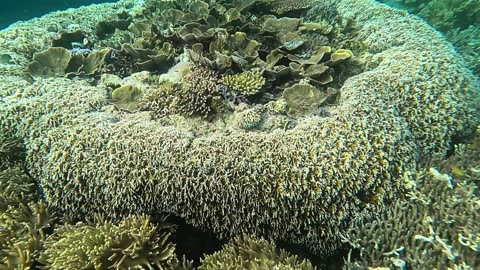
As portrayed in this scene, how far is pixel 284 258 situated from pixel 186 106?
215cm

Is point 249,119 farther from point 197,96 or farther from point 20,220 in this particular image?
point 20,220

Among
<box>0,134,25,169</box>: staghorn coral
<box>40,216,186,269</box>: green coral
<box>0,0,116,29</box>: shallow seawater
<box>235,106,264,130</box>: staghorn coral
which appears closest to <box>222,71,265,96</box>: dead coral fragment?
<box>235,106,264,130</box>: staghorn coral

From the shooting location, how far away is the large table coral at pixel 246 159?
3170 mm

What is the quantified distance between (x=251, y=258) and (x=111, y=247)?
1.39 meters

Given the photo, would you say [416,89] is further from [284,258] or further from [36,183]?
[36,183]

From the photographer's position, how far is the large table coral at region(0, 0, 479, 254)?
3.17 metres

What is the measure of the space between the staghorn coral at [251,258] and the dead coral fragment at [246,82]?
1.85m

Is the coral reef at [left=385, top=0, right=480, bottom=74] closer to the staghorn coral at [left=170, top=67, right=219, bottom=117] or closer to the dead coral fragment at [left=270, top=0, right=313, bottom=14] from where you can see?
the dead coral fragment at [left=270, top=0, right=313, bottom=14]

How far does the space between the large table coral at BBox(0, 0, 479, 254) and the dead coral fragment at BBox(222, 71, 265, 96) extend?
2.10 ft

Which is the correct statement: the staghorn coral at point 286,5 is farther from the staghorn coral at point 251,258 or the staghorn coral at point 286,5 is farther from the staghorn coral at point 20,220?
the staghorn coral at point 20,220

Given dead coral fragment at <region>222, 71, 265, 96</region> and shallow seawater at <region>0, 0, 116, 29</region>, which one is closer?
dead coral fragment at <region>222, 71, 265, 96</region>

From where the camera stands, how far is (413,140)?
3785 millimetres

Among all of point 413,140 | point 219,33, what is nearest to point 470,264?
point 413,140

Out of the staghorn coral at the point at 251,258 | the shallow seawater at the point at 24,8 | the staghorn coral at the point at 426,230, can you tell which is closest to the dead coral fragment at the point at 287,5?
the staghorn coral at the point at 426,230
